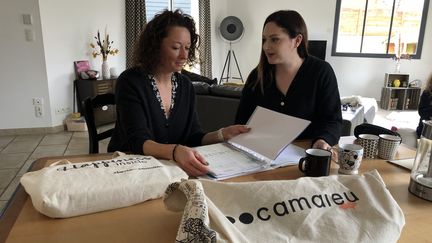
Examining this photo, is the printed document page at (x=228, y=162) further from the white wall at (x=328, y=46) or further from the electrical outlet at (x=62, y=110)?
the white wall at (x=328, y=46)

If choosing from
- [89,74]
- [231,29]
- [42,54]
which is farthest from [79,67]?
[231,29]

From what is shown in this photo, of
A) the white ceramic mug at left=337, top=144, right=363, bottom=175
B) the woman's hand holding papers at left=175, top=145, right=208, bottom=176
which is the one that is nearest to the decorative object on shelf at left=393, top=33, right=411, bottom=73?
the white ceramic mug at left=337, top=144, right=363, bottom=175

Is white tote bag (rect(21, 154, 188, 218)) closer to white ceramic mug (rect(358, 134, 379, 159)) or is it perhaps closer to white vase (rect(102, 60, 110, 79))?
white ceramic mug (rect(358, 134, 379, 159))

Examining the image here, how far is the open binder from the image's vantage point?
1.06 meters

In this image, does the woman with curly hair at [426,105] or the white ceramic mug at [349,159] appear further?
the woman with curly hair at [426,105]

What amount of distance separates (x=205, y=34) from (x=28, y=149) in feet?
12.6

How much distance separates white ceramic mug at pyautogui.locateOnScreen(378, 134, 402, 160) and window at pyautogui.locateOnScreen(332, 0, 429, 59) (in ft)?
18.3

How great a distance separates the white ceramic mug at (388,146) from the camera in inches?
45.9

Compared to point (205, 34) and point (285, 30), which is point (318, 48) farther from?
point (285, 30)

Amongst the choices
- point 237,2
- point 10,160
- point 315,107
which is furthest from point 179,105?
point 237,2

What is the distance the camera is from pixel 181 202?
72cm

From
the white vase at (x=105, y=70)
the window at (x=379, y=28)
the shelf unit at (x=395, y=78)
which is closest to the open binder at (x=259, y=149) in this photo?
the white vase at (x=105, y=70)

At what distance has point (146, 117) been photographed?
1359 mm

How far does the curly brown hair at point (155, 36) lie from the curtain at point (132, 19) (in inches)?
145
